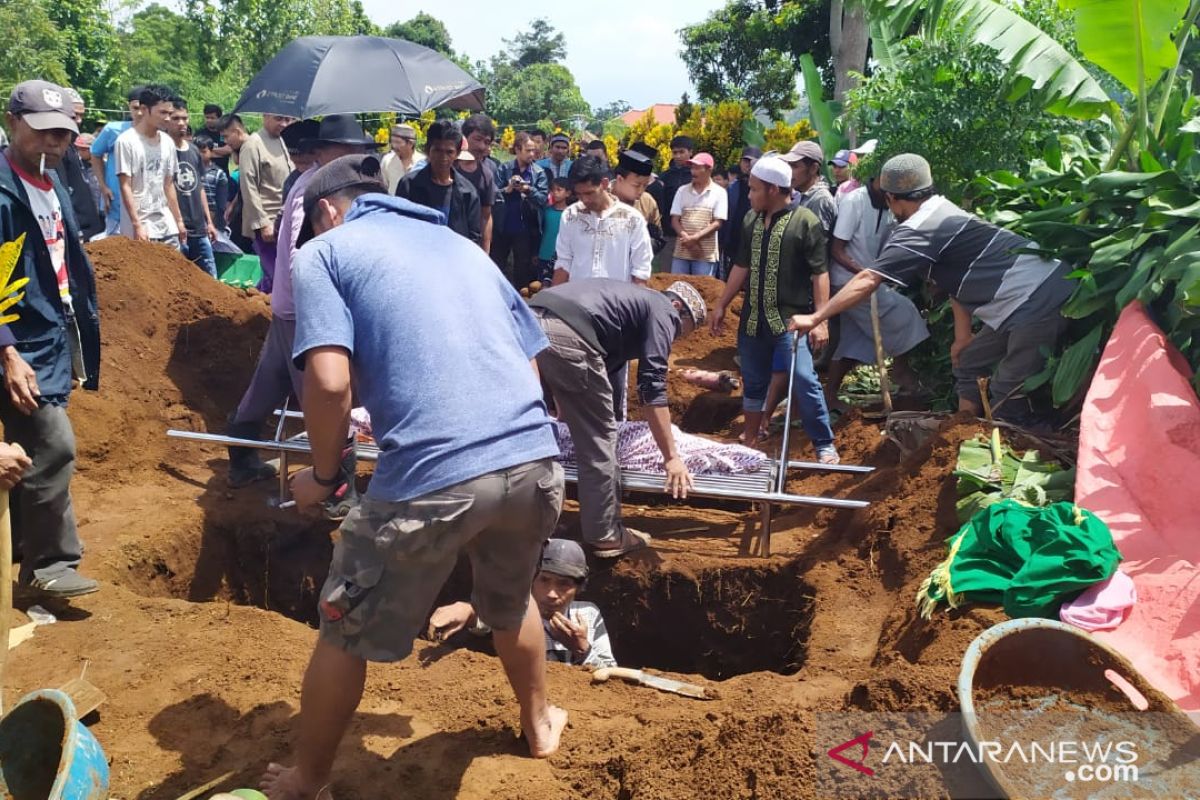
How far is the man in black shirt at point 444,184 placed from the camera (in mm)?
7844

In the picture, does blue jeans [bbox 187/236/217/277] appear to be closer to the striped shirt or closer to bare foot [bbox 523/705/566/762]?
the striped shirt

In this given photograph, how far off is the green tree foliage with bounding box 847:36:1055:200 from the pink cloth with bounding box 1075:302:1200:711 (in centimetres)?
286

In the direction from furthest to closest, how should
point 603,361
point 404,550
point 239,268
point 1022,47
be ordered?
1. point 239,268
2. point 1022,47
3. point 603,361
4. point 404,550

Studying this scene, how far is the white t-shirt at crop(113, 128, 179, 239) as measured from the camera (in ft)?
26.3

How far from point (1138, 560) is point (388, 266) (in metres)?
3.22

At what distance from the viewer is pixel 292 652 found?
4.42m

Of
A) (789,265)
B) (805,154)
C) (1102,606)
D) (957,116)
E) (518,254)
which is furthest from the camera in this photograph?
(518,254)

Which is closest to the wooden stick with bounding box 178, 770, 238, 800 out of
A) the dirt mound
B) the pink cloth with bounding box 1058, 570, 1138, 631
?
the pink cloth with bounding box 1058, 570, 1138, 631

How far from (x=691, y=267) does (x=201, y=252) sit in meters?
4.76

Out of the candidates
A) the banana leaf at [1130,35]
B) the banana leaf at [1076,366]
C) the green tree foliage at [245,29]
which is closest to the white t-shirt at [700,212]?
the banana leaf at [1130,35]

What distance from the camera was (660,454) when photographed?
612cm

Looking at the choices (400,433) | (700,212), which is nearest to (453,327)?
(400,433)

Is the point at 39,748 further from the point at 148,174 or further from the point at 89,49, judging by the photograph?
the point at 89,49

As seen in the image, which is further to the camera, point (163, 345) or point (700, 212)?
point (700, 212)
